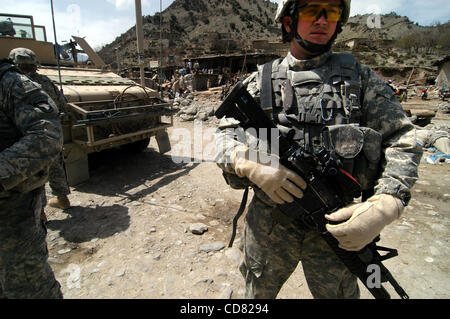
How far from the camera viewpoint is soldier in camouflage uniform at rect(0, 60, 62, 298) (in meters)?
1.40

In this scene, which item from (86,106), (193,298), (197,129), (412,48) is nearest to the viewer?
(193,298)

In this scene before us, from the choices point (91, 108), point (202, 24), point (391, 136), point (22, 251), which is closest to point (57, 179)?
point (91, 108)

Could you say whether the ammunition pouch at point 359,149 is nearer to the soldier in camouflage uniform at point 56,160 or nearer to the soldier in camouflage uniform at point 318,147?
the soldier in camouflage uniform at point 318,147

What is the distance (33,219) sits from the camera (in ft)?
4.94

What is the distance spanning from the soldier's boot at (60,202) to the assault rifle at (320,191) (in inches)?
120

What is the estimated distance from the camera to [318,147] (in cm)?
124

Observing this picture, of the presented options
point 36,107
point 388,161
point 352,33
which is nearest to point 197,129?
point 36,107

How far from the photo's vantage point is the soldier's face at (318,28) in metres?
1.26

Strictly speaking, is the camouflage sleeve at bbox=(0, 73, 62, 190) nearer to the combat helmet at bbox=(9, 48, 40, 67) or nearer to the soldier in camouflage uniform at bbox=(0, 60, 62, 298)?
the soldier in camouflage uniform at bbox=(0, 60, 62, 298)

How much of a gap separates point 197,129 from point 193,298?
628 cm

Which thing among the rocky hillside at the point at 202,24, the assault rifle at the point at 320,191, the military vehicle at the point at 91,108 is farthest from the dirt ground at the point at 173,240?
the rocky hillside at the point at 202,24

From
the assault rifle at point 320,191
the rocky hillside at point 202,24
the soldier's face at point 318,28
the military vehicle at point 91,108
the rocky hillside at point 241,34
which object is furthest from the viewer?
the rocky hillside at point 202,24

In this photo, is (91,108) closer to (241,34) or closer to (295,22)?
(295,22)

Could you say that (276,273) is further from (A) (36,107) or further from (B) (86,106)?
(B) (86,106)
